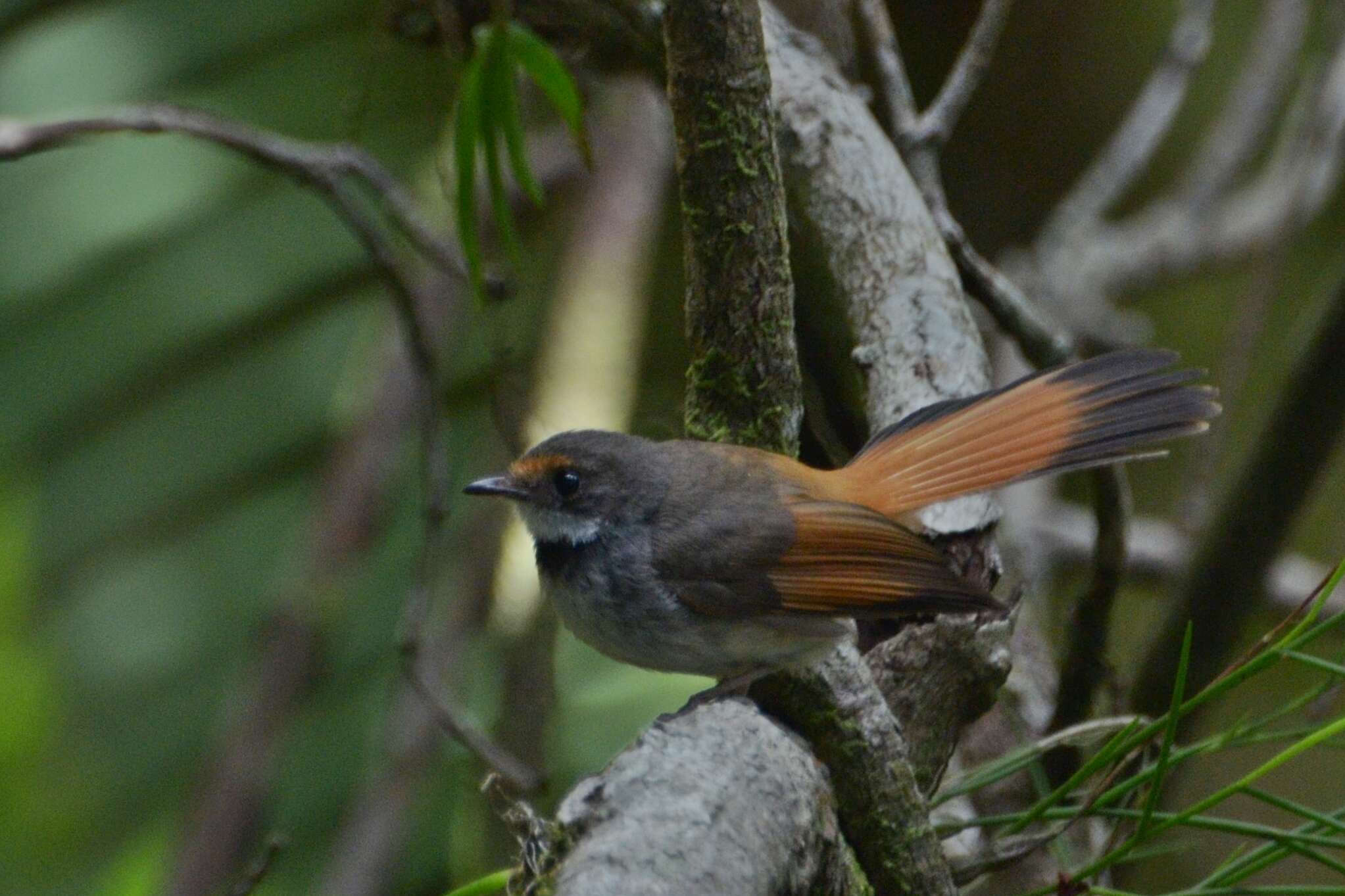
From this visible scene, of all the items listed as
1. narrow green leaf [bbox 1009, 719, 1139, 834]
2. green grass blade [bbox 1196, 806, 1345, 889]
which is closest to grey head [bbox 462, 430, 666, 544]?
narrow green leaf [bbox 1009, 719, 1139, 834]

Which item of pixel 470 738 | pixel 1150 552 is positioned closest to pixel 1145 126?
pixel 1150 552

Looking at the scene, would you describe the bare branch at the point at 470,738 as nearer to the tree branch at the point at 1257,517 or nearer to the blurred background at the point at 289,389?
the blurred background at the point at 289,389

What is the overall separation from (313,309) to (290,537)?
889 millimetres

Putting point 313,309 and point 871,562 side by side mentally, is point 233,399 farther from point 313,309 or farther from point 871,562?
point 871,562

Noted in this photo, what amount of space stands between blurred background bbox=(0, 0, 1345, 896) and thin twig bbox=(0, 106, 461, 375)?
0.93 m

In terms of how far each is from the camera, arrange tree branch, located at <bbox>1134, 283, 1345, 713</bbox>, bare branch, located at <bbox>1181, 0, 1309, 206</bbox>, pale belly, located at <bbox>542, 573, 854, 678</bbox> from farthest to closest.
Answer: bare branch, located at <bbox>1181, 0, 1309, 206</bbox> → tree branch, located at <bbox>1134, 283, 1345, 713</bbox> → pale belly, located at <bbox>542, 573, 854, 678</bbox>

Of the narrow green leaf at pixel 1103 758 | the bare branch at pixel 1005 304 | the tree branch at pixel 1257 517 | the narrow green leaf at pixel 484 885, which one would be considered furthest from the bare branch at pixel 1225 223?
the narrow green leaf at pixel 484 885

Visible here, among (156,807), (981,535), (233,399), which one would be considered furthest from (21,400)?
(981,535)

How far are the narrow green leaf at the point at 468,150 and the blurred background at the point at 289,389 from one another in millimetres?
1893

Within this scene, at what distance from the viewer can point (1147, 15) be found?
515 centimetres

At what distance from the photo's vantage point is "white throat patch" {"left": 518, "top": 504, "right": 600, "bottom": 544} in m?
2.59

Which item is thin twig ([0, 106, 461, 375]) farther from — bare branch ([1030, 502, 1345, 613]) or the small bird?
bare branch ([1030, 502, 1345, 613])

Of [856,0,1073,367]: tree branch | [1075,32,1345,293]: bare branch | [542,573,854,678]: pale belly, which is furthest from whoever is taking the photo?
[1075,32,1345,293]: bare branch

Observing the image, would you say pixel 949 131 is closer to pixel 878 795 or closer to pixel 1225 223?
pixel 878 795
